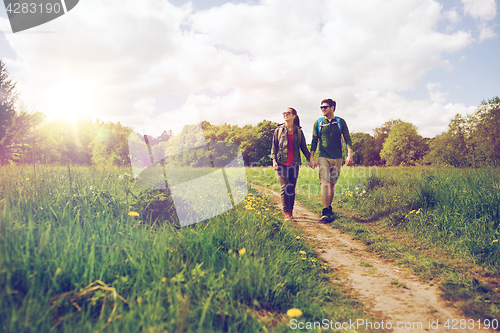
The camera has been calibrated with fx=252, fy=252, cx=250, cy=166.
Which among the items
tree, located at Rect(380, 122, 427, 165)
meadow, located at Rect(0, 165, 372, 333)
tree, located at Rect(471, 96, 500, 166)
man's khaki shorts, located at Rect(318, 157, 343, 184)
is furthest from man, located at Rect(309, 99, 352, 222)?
tree, located at Rect(380, 122, 427, 165)

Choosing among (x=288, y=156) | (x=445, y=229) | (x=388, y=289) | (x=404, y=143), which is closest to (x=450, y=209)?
(x=445, y=229)

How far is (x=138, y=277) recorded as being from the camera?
197cm

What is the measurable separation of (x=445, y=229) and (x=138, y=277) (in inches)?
193

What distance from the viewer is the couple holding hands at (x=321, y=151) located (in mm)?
5973

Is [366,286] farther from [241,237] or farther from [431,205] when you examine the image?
[431,205]

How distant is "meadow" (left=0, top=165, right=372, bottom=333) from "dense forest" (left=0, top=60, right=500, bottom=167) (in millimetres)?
2521

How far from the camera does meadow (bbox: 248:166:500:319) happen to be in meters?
2.79

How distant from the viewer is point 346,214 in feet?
22.8

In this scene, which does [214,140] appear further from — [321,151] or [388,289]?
→ [388,289]

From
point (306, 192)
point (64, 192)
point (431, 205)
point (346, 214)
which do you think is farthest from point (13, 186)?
point (306, 192)

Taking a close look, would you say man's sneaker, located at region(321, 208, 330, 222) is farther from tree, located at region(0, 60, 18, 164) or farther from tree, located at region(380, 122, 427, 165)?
tree, located at region(380, 122, 427, 165)

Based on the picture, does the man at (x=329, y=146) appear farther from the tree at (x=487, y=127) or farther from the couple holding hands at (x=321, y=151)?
the tree at (x=487, y=127)

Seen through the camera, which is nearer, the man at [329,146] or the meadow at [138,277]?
the meadow at [138,277]

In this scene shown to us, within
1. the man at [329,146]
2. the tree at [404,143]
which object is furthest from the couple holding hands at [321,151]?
the tree at [404,143]
